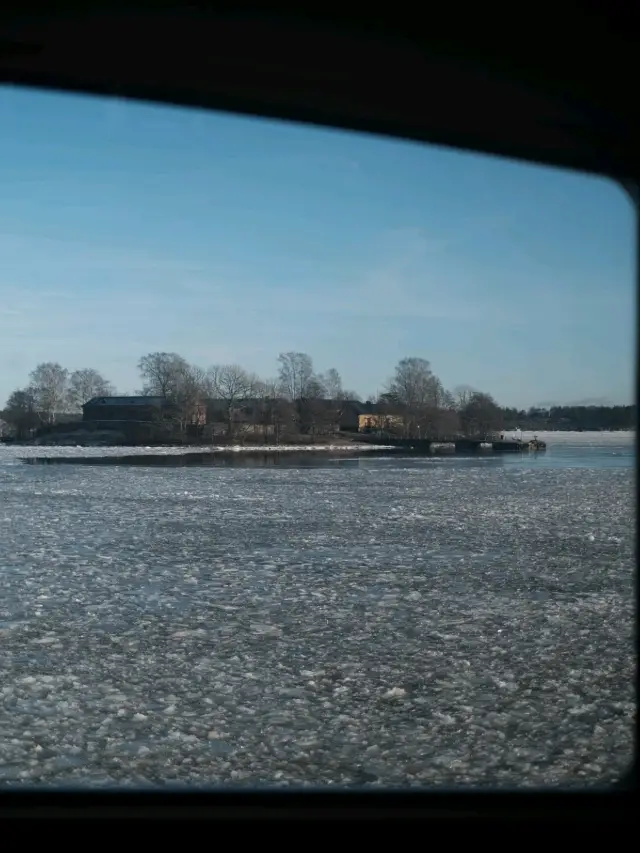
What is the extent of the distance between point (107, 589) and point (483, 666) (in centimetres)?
366

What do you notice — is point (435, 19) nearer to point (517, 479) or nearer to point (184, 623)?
point (184, 623)

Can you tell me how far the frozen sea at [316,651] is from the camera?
3.62 metres

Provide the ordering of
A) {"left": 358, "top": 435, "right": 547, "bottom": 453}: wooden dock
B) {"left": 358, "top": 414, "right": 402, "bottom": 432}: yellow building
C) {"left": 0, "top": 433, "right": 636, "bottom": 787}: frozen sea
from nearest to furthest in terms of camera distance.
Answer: {"left": 0, "top": 433, "right": 636, "bottom": 787}: frozen sea, {"left": 358, "top": 414, "right": 402, "bottom": 432}: yellow building, {"left": 358, "top": 435, "right": 547, "bottom": 453}: wooden dock

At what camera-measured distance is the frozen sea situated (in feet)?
11.9

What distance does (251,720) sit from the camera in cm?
413

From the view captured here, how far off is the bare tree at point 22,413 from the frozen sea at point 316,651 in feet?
86.9

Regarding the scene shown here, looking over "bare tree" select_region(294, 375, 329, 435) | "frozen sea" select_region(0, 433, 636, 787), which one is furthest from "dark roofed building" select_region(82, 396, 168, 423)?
"frozen sea" select_region(0, 433, 636, 787)

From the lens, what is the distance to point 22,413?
38938 millimetres

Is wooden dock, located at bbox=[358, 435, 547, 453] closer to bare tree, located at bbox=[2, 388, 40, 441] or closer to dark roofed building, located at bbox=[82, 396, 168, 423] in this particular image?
dark roofed building, located at bbox=[82, 396, 168, 423]

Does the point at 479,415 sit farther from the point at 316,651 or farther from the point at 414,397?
the point at 316,651

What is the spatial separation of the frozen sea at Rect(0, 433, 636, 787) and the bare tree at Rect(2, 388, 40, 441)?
26.5m

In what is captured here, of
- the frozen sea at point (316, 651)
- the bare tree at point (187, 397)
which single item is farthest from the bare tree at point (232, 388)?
the frozen sea at point (316, 651)

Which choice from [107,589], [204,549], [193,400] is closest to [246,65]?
[107,589]
